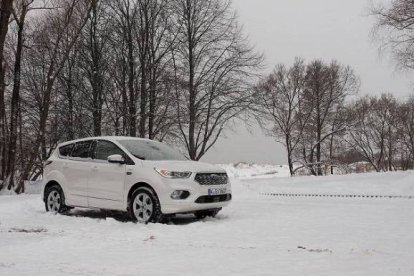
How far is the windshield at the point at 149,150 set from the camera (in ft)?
34.3

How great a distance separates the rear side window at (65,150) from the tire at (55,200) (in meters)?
0.75

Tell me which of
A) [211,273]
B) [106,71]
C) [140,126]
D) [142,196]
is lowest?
[211,273]

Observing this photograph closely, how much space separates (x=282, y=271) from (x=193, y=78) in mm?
28156

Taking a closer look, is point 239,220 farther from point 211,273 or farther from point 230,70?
point 230,70

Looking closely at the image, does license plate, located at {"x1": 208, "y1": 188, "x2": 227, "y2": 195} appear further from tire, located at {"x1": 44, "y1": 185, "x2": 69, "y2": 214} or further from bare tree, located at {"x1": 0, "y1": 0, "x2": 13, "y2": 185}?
bare tree, located at {"x1": 0, "y1": 0, "x2": 13, "y2": 185}

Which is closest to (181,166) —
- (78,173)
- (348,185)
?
(78,173)

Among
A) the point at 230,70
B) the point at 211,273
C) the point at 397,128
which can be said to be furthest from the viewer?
the point at 397,128

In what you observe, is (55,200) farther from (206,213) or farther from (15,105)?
(15,105)

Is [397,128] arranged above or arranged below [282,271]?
above

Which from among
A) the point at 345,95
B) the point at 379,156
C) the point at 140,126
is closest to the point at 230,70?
the point at 140,126

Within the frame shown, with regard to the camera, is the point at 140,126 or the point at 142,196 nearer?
the point at 142,196

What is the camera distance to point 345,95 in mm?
51312

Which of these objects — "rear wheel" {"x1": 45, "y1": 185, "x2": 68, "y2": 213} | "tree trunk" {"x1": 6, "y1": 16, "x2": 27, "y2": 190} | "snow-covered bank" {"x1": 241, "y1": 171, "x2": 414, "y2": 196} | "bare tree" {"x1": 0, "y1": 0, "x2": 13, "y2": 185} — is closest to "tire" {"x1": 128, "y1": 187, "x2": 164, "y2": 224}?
"rear wheel" {"x1": 45, "y1": 185, "x2": 68, "y2": 213}

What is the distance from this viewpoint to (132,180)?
9.93 meters
